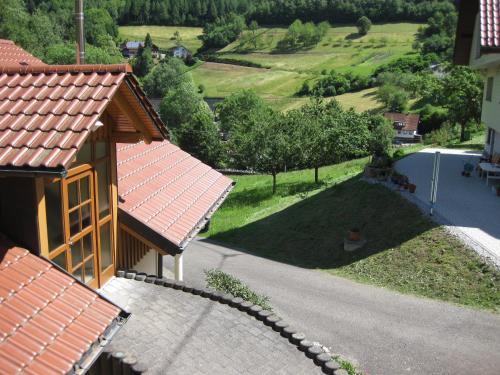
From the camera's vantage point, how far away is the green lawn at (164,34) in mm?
141500

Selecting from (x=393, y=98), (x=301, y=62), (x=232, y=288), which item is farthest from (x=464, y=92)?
(x=301, y=62)

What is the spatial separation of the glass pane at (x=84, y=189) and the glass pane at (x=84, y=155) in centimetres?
23

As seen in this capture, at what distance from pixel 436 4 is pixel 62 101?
457 ft

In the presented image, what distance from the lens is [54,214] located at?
599 centimetres

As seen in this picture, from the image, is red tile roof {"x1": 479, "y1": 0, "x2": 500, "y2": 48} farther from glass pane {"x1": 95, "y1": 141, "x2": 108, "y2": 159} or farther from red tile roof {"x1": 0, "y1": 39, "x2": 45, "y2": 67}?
glass pane {"x1": 95, "y1": 141, "x2": 108, "y2": 159}

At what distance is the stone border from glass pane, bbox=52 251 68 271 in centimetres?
194

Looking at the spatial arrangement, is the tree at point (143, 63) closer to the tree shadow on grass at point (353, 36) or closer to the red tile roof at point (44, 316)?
the tree shadow on grass at point (353, 36)

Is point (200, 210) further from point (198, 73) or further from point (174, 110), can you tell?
point (198, 73)

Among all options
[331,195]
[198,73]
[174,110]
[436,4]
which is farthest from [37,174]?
[436,4]

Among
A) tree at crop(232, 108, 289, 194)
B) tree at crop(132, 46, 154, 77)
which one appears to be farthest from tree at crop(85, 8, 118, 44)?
tree at crop(232, 108, 289, 194)

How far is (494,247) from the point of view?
46.0 feet

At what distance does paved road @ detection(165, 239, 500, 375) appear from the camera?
10203 mm

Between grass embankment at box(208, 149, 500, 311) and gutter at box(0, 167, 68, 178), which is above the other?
gutter at box(0, 167, 68, 178)

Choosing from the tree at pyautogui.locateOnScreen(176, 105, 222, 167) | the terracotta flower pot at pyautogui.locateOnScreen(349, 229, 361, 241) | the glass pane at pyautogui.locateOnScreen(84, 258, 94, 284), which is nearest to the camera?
the glass pane at pyautogui.locateOnScreen(84, 258, 94, 284)
